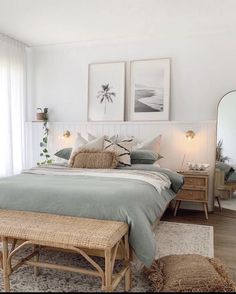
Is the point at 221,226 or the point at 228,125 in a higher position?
the point at 228,125

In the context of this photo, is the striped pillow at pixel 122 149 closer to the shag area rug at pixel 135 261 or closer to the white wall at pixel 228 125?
the shag area rug at pixel 135 261

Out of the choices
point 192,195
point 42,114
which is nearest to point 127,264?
point 192,195

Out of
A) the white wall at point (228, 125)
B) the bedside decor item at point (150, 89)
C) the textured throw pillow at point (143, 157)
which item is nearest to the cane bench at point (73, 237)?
the textured throw pillow at point (143, 157)

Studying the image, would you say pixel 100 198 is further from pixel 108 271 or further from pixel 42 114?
pixel 42 114

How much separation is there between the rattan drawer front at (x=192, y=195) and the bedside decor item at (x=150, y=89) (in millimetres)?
1170

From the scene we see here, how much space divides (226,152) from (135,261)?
2315 millimetres

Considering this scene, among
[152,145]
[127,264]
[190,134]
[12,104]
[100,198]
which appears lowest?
[127,264]

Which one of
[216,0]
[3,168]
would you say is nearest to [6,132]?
[3,168]

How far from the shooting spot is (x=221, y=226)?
3477 millimetres

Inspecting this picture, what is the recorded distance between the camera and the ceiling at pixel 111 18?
3.27m

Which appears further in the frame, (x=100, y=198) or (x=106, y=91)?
(x=106, y=91)

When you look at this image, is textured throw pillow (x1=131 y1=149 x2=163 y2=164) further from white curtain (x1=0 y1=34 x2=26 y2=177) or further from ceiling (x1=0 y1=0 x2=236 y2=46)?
white curtain (x1=0 y1=34 x2=26 y2=177)

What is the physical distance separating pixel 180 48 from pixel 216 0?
1.13 m

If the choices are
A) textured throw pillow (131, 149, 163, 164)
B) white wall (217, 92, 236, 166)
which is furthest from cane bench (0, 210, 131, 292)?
white wall (217, 92, 236, 166)
